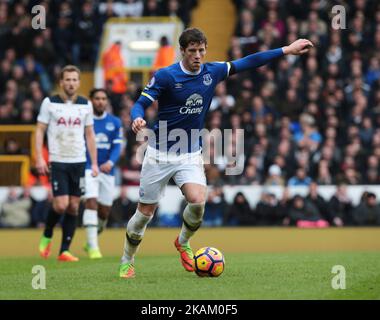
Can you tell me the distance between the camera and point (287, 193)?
69.6 ft

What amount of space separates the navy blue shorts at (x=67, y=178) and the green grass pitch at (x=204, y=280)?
1.00m

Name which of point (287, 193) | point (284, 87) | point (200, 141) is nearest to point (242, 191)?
point (287, 193)

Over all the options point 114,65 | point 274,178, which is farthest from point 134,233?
point 114,65

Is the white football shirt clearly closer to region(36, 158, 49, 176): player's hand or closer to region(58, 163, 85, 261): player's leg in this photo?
region(58, 163, 85, 261): player's leg

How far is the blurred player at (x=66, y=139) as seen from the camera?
43.9 feet

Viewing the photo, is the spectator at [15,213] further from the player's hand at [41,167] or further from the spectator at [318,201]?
the player's hand at [41,167]

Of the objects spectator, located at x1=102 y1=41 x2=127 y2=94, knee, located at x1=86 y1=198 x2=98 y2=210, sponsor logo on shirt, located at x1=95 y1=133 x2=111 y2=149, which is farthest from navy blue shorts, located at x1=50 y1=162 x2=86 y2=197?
spectator, located at x1=102 y1=41 x2=127 y2=94

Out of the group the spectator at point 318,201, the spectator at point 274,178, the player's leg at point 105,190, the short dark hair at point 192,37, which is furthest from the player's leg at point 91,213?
the spectator at point 274,178

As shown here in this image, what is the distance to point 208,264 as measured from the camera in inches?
403

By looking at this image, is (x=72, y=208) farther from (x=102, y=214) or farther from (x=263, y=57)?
(x=263, y=57)

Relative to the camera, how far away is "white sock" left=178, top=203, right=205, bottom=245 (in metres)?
10.4

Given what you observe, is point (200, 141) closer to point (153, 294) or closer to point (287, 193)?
point (153, 294)

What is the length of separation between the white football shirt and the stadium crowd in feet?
26.4

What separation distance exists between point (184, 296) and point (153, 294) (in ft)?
1.06
